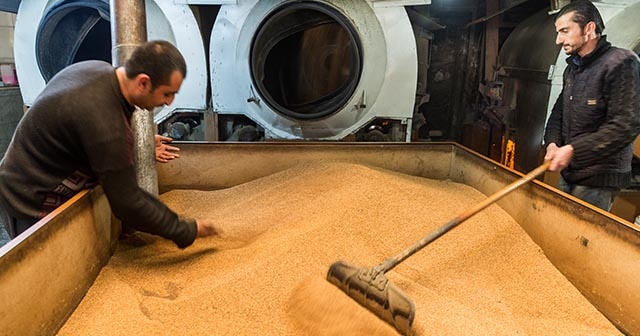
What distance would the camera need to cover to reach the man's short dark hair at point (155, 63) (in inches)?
46.1

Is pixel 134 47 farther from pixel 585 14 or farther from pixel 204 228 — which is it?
pixel 585 14

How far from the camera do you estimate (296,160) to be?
2188 millimetres

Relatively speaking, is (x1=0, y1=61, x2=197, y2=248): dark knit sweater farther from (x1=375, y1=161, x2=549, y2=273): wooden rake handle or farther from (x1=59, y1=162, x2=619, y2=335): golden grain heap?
(x1=375, y1=161, x2=549, y2=273): wooden rake handle

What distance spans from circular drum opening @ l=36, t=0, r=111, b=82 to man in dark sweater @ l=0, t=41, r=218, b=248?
1.70m

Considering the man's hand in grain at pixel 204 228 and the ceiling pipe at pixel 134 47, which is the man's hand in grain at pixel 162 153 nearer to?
the ceiling pipe at pixel 134 47

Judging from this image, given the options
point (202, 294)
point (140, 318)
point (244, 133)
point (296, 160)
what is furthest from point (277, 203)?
point (244, 133)

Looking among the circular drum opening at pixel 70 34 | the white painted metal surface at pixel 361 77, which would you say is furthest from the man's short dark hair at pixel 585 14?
the circular drum opening at pixel 70 34

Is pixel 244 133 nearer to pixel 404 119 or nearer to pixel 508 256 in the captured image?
pixel 404 119

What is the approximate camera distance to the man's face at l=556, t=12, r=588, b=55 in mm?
1650

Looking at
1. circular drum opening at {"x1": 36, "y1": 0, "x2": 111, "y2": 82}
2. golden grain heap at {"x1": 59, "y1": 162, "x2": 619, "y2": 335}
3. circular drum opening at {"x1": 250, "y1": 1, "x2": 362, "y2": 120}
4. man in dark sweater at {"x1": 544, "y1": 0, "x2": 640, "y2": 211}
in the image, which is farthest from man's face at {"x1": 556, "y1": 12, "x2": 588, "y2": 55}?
circular drum opening at {"x1": 36, "y1": 0, "x2": 111, "y2": 82}

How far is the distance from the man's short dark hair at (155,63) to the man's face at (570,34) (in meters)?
1.52

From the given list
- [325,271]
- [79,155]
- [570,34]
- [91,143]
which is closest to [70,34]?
[79,155]

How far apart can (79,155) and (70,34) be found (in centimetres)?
222

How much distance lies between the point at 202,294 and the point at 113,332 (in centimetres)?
24
